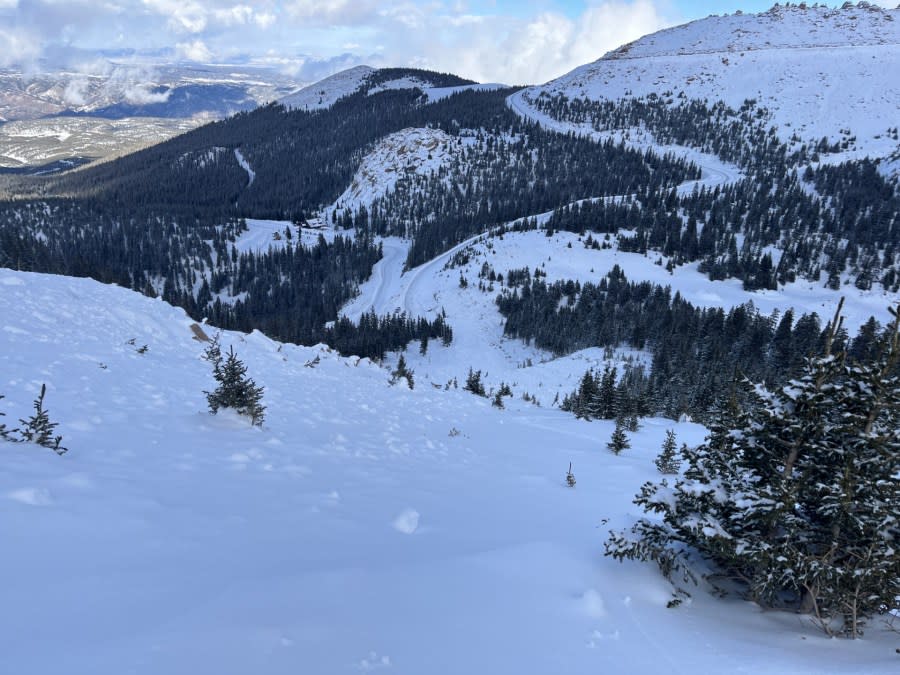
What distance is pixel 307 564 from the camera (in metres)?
4.47

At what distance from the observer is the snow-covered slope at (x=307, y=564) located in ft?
10.6

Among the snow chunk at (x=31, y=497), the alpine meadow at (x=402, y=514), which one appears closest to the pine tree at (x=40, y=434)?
the alpine meadow at (x=402, y=514)

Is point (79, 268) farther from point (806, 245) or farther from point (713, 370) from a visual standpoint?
point (806, 245)

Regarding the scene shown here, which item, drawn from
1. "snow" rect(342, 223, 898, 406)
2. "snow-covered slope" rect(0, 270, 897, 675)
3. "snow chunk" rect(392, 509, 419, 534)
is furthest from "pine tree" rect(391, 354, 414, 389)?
"snow" rect(342, 223, 898, 406)

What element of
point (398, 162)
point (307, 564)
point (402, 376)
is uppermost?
point (398, 162)

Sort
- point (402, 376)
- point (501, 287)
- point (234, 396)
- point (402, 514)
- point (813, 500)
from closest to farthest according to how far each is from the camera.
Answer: point (813, 500), point (402, 514), point (234, 396), point (402, 376), point (501, 287)

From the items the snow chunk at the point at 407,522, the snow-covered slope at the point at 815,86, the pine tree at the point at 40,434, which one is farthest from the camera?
the snow-covered slope at the point at 815,86

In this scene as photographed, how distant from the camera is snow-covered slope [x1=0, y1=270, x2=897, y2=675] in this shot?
3230 mm

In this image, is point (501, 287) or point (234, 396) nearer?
point (234, 396)

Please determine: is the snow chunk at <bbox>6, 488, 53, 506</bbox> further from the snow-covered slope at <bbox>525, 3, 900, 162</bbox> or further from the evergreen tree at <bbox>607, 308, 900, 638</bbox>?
the snow-covered slope at <bbox>525, 3, 900, 162</bbox>

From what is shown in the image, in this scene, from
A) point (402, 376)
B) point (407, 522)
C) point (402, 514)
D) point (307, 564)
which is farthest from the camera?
point (402, 376)

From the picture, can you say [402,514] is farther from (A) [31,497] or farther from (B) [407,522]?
(A) [31,497]

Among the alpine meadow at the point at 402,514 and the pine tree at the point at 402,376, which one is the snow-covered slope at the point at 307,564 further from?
the pine tree at the point at 402,376

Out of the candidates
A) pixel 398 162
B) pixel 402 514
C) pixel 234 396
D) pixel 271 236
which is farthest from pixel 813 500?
pixel 398 162
